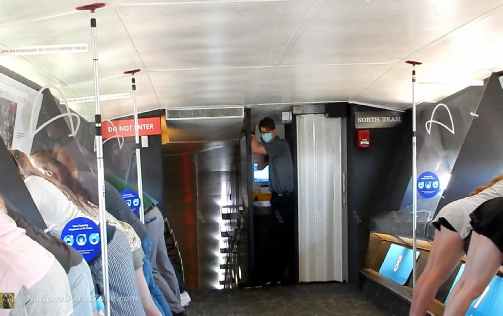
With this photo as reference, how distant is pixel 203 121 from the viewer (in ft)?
20.5

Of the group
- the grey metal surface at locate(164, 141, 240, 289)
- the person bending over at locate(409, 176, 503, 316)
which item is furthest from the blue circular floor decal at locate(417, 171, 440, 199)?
the grey metal surface at locate(164, 141, 240, 289)

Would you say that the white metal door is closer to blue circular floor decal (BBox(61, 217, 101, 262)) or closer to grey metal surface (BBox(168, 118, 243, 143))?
grey metal surface (BBox(168, 118, 243, 143))

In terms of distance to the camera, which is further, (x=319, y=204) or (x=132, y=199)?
(x=319, y=204)

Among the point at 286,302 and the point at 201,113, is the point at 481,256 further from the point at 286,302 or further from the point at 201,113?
the point at 201,113

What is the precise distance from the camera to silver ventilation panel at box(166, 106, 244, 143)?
20.0ft

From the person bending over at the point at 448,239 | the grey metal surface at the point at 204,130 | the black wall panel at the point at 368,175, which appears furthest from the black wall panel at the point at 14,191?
the black wall panel at the point at 368,175

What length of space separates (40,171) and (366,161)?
444 cm

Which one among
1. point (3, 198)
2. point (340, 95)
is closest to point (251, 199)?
point (340, 95)

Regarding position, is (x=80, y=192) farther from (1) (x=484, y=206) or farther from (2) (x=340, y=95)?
(2) (x=340, y=95)

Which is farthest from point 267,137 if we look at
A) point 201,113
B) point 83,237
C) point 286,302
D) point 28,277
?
point 28,277

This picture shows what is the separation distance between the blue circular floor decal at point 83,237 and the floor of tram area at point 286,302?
286 centimetres

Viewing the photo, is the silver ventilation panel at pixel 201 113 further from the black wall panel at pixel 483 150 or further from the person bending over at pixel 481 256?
the person bending over at pixel 481 256

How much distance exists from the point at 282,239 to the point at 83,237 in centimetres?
414

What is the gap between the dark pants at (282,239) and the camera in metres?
6.52
